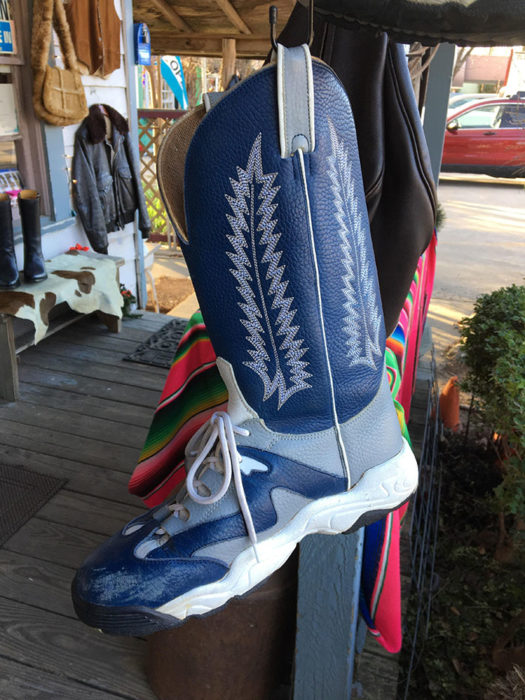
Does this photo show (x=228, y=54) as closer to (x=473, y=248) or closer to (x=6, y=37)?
(x=6, y=37)

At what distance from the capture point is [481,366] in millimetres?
2646

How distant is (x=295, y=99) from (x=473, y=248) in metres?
7.31

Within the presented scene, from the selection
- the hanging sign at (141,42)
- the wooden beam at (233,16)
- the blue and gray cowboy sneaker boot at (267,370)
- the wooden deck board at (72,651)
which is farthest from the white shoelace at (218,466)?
the wooden beam at (233,16)

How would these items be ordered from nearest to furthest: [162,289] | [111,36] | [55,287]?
[55,287] → [111,36] → [162,289]

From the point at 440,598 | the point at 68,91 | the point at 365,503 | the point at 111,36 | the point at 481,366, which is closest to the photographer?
the point at 365,503

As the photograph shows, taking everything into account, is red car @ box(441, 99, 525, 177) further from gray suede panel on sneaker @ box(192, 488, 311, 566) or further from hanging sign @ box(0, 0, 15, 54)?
gray suede panel on sneaker @ box(192, 488, 311, 566)

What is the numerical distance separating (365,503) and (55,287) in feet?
8.05

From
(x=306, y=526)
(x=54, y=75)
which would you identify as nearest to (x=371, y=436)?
(x=306, y=526)

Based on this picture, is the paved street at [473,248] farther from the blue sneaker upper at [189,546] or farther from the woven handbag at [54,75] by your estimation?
the blue sneaker upper at [189,546]

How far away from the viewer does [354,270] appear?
2.87ft

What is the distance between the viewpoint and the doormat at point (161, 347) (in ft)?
11.0

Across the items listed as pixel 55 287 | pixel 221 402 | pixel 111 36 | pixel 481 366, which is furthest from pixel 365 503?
pixel 111 36

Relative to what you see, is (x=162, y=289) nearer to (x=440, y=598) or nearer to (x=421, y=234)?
(x=440, y=598)

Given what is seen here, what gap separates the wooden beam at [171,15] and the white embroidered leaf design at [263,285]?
208 inches
